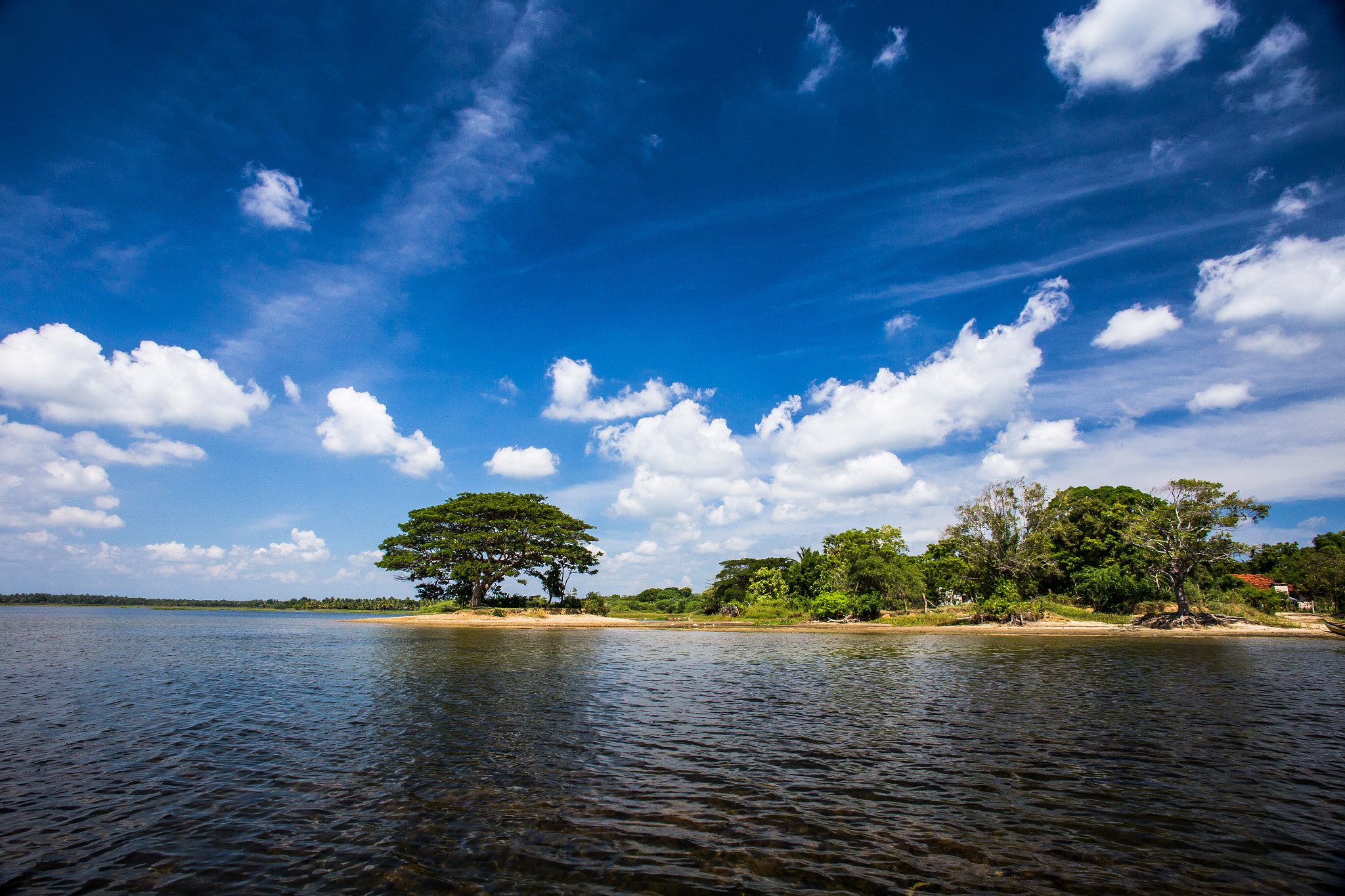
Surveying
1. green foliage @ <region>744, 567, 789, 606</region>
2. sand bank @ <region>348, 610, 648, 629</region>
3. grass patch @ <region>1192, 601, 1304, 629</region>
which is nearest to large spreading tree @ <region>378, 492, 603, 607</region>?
sand bank @ <region>348, 610, 648, 629</region>

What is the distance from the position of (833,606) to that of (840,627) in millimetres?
4908

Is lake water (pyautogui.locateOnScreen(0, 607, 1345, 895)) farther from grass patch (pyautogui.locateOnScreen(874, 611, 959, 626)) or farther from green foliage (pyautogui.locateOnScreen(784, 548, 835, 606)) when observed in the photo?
green foliage (pyautogui.locateOnScreen(784, 548, 835, 606))

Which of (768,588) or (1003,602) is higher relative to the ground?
(768,588)

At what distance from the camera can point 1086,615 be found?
201 feet

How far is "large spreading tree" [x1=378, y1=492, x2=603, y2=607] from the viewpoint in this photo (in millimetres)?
77812

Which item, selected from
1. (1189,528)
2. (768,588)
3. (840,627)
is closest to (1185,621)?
(1189,528)

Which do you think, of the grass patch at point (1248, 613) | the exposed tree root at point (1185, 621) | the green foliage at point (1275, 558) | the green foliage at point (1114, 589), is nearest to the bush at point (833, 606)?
the green foliage at point (1114, 589)

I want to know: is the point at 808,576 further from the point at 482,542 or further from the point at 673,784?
the point at 673,784

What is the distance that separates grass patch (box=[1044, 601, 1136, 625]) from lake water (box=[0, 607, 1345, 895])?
3807 centimetres

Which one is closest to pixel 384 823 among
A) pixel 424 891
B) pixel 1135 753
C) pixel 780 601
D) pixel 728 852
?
pixel 424 891

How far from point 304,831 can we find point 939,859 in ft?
31.2

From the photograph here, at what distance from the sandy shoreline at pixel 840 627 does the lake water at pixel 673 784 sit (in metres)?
31.4

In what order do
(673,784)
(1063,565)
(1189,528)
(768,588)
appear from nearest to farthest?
(673,784), (1189,528), (1063,565), (768,588)

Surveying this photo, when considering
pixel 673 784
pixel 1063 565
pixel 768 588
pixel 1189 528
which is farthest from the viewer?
pixel 768 588
